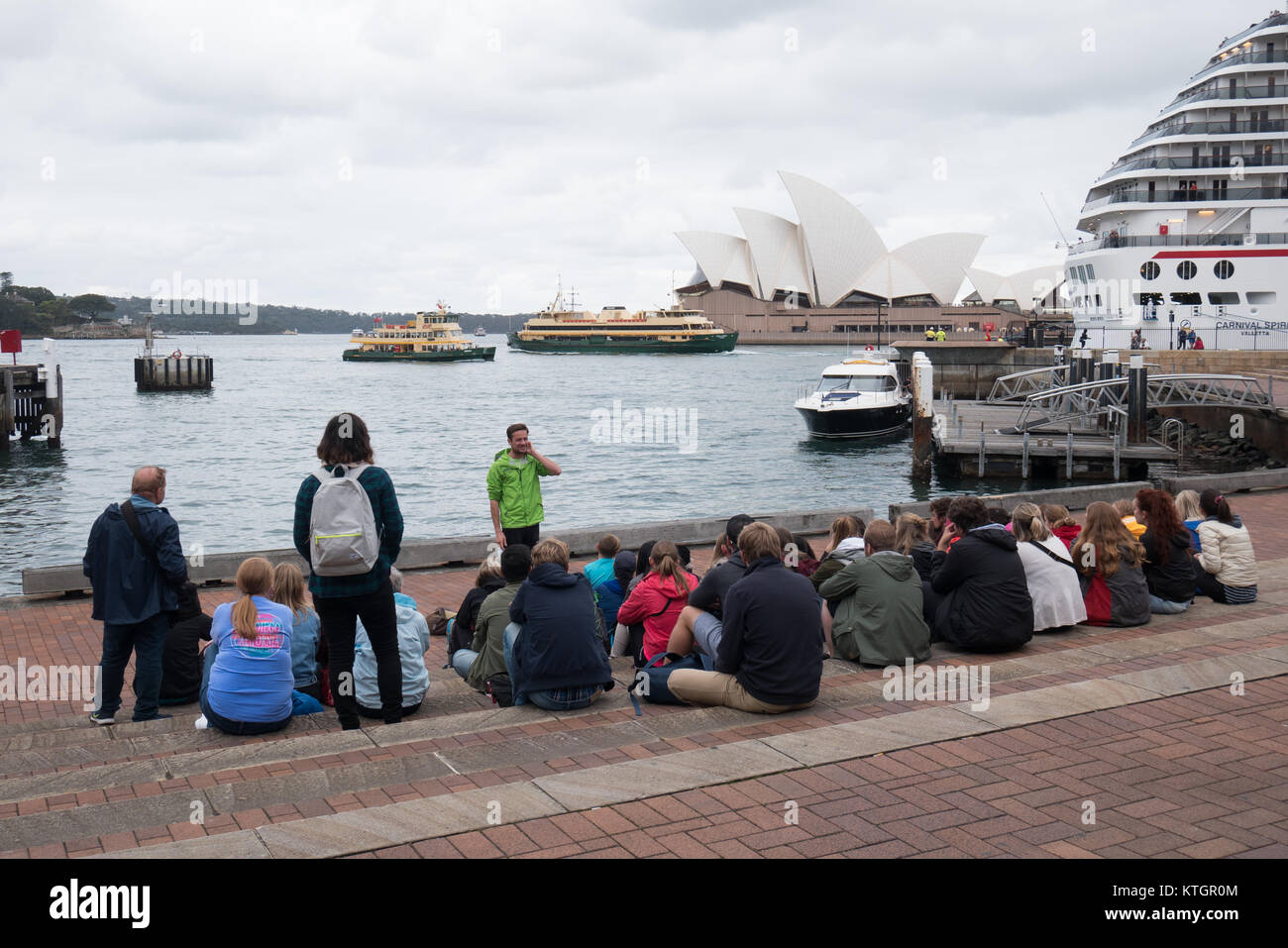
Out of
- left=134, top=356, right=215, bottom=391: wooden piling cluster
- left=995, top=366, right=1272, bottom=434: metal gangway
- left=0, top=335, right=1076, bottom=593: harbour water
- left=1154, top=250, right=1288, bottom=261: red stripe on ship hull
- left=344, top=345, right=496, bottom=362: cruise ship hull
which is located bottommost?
left=0, top=335, right=1076, bottom=593: harbour water

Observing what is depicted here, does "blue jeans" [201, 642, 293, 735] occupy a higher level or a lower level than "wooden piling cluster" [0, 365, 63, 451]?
lower

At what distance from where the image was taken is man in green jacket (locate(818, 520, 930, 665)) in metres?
6.92

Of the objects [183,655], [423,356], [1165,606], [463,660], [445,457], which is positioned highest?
[423,356]

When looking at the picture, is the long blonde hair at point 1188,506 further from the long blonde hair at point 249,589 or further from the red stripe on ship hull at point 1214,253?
the red stripe on ship hull at point 1214,253

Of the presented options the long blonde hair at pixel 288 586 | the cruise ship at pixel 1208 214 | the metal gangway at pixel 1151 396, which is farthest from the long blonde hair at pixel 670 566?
the cruise ship at pixel 1208 214

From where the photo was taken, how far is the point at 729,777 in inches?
190

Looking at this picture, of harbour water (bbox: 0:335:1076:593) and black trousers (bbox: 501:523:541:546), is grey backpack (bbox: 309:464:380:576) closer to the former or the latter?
black trousers (bbox: 501:523:541:546)

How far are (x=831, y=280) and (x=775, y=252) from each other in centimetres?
740

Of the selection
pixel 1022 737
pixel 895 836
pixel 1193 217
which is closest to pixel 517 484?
pixel 1022 737

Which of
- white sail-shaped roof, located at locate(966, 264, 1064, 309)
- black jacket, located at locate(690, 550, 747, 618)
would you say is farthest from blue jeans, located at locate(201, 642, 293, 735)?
white sail-shaped roof, located at locate(966, 264, 1064, 309)

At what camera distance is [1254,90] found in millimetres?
46688

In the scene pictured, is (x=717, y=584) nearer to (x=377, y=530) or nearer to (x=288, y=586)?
(x=377, y=530)

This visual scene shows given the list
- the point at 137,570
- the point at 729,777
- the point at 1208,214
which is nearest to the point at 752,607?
the point at 729,777

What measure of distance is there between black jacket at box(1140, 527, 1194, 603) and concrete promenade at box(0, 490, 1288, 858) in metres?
1.34
